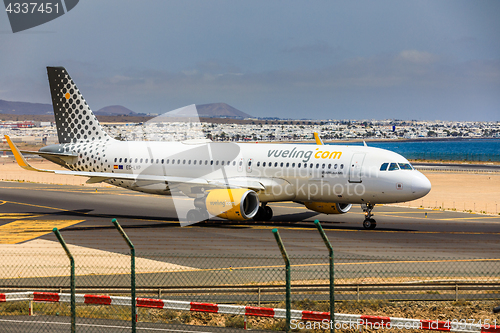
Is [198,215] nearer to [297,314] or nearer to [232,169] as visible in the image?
[232,169]

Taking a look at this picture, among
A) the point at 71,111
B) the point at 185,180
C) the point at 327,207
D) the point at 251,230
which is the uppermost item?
the point at 71,111

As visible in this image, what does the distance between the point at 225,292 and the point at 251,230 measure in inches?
574

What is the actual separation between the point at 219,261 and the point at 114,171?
1777 cm

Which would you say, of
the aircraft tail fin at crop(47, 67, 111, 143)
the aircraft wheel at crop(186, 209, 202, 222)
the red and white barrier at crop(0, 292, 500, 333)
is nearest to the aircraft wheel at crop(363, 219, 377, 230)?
the aircraft wheel at crop(186, 209, 202, 222)

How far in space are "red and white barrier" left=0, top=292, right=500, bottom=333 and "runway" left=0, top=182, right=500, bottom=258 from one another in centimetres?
1006

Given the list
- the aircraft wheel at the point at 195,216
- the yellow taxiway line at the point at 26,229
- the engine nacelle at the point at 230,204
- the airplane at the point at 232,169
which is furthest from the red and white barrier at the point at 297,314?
the aircraft wheel at the point at 195,216

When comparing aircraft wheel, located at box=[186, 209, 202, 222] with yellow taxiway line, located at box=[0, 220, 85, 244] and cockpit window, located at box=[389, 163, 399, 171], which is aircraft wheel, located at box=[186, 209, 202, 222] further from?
cockpit window, located at box=[389, 163, 399, 171]

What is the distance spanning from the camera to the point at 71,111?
4081 centimetres

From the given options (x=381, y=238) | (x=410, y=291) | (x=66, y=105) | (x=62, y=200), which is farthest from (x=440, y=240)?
(x=62, y=200)

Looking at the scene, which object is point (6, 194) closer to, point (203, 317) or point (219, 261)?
point (219, 261)

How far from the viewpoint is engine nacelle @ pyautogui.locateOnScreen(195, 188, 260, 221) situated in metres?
30.7

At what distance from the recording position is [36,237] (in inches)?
1137

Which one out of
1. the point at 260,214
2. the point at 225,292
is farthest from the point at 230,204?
the point at 225,292

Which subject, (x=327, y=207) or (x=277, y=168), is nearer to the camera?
(x=277, y=168)
